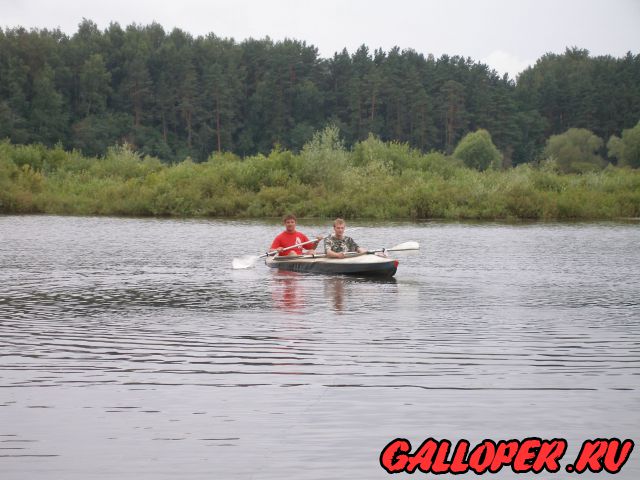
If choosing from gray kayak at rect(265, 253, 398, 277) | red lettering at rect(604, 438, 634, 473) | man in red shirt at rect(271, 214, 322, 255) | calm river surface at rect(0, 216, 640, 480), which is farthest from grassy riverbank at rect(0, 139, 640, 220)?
red lettering at rect(604, 438, 634, 473)

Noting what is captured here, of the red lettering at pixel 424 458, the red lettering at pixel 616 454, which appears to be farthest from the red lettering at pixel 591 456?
the red lettering at pixel 424 458

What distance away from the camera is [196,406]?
8.59 metres

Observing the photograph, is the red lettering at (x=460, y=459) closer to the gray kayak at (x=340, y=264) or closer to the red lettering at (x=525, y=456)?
the red lettering at (x=525, y=456)

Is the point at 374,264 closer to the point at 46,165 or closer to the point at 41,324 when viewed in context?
the point at 41,324

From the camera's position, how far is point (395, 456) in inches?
276

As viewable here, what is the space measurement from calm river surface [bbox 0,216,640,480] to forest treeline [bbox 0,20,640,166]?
68377 mm

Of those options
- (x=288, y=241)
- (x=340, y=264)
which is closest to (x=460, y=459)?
(x=340, y=264)

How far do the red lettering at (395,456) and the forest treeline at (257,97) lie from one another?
7814 centimetres

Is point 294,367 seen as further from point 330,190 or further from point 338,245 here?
point 330,190

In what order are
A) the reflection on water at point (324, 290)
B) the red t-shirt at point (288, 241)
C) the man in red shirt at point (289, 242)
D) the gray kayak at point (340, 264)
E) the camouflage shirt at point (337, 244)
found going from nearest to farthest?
the reflection on water at point (324, 290)
the gray kayak at point (340, 264)
the camouflage shirt at point (337, 244)
the man in red shirt at point (289, 242)
the red t-shirt at point (288, 241)

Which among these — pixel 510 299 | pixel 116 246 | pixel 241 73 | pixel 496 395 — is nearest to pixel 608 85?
pixel 241 73

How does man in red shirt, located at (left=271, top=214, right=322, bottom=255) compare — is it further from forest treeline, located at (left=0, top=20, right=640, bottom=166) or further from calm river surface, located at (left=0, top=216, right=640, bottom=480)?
forest treeline, located at (left=0, top=20, right=640, bottom=166)

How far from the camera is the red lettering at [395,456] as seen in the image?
6898 mm

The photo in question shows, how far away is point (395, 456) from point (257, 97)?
89695 mm
